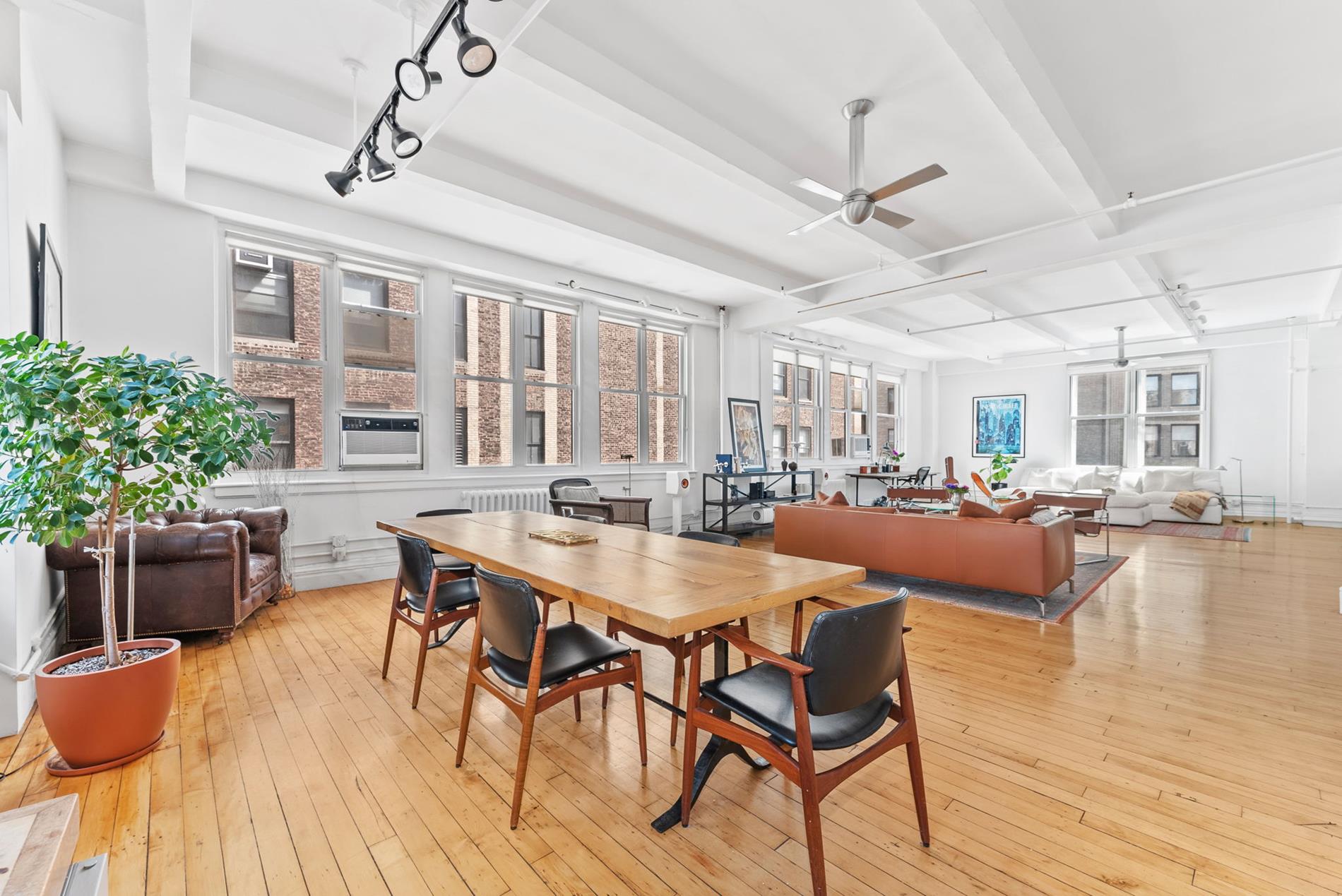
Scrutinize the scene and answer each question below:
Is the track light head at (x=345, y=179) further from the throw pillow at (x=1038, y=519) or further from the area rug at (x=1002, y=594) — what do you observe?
the throw pillow at (x=1038, y=519)

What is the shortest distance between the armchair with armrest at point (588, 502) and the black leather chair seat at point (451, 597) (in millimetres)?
2071

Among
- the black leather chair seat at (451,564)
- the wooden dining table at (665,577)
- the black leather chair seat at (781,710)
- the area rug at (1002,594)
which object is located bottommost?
the area rug at (1002,594)

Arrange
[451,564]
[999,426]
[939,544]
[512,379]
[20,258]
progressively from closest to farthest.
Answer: [20,258] → [451,564] → [939,544] → [512,379] → [999,426]

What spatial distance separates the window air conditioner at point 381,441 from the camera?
17.2ft

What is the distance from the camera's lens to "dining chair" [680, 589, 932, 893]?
1515 millimetres

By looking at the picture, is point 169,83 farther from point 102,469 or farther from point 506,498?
point 506,498

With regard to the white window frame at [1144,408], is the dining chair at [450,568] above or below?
below

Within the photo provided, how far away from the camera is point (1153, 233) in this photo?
477cm

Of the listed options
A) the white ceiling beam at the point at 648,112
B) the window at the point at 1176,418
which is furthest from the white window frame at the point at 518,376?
the window at the point at 1176,418

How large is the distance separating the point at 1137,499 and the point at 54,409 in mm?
11704

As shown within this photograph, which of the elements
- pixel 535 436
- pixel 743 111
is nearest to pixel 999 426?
pixel 535 436

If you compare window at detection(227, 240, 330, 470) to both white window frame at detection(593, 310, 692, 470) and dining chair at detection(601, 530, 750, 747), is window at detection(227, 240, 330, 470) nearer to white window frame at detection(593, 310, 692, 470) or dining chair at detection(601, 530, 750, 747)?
white window frame at detection(593, 310, 692, 470)

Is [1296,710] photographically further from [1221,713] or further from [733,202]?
[733,202]

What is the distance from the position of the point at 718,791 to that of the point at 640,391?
19.2 feet
